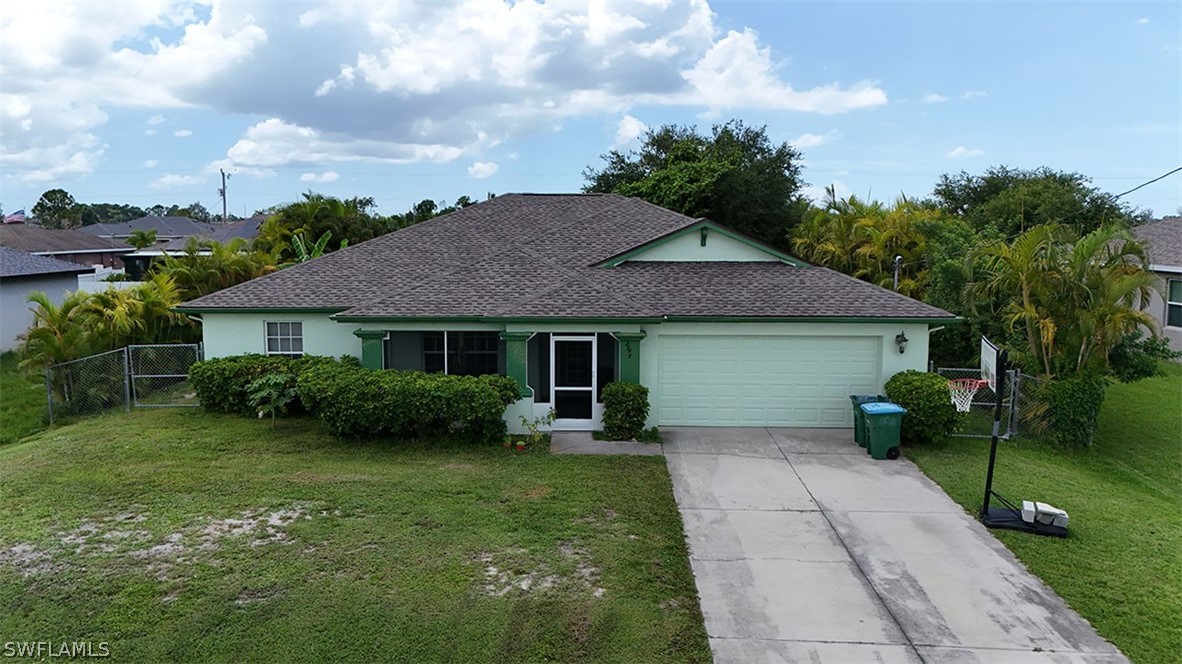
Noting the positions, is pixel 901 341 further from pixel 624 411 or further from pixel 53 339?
pixel 53 339

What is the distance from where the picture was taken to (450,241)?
62.1ft

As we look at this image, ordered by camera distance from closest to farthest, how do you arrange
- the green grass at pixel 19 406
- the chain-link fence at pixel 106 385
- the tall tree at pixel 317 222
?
the green grass at pixel 19 406 < the chain-link fence at pixel 106 385 < the tall tree at pixel 317 222

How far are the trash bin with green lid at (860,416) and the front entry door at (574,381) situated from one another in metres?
4.73

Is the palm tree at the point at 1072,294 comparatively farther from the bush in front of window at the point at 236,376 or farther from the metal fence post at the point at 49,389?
the metal fence post at the point at 49,389

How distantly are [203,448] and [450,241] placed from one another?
799 cm

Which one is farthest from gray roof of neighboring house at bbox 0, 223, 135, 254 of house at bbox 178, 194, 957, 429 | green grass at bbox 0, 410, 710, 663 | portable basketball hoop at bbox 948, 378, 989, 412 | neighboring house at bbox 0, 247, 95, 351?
portable basketball hoop at bbox 948, 378, 989, 412

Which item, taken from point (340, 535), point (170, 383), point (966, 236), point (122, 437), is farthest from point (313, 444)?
point (966, 236)

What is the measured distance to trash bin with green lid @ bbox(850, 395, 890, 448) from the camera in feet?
44.1

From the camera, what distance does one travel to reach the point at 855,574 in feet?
27.1

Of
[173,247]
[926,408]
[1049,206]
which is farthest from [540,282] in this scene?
[173,247]

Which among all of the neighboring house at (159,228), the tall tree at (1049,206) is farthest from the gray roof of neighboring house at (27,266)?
the neighboring house at (159,228)

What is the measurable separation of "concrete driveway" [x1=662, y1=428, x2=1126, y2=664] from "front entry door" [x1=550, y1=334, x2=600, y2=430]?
98.1 inches

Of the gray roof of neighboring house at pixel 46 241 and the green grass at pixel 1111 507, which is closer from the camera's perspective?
the green grass at pixel 1111 507

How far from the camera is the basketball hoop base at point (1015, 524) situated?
30.9 feet
